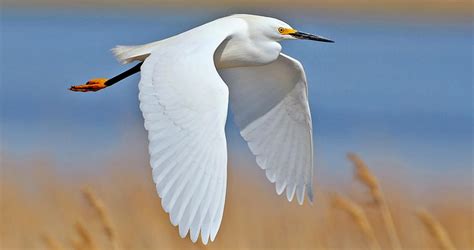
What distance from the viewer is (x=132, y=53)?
5.00 meters

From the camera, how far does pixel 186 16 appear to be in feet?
58.1

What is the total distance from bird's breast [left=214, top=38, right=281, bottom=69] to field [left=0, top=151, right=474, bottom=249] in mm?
626

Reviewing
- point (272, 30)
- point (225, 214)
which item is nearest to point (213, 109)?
point (272, 30)

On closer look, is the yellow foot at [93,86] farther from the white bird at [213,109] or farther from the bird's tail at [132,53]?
the bird's tail at [132,53]

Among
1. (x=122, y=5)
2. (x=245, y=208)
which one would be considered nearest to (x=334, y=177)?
(x=245, y=208)

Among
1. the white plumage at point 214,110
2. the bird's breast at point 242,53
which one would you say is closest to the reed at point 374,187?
the white plumage at point 214,110

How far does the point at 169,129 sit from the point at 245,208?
9.48 ft

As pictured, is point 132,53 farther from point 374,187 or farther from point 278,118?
point 374,187

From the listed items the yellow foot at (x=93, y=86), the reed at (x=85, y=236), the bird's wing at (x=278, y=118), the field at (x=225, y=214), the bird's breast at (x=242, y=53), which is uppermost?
the bird's breast at (x=242, y=53)

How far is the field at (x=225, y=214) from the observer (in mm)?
5523

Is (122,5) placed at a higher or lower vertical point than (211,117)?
lower

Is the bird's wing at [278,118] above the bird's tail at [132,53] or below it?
below

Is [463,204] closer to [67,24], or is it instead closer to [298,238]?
[298,238]

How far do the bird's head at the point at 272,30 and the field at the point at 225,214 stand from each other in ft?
2.16
